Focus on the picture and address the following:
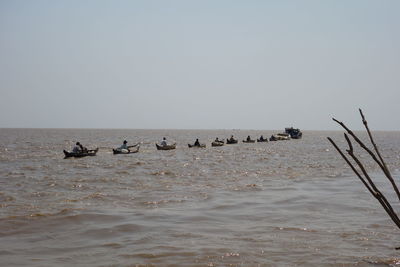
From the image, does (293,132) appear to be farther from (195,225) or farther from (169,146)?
(195,225)

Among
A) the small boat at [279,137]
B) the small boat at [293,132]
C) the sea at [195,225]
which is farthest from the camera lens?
the small boat at [293,132]

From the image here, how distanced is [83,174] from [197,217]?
15.4 m

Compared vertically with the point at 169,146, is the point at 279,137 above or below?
above

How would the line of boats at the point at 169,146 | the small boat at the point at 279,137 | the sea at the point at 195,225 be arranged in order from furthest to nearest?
the small boat at the point at 279,137
the line of boats at the point at 169,146
the sea at the point at 195,225

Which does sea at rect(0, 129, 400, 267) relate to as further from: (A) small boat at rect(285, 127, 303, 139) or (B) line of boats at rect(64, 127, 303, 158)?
(A) small boat at rect(285, 127, 303, 139)

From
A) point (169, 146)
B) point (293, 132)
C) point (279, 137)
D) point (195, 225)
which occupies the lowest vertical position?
point (195, 225)

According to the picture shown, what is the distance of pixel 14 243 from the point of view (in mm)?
9688

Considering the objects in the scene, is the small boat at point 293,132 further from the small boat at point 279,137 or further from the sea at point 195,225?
the sea at point 195,225

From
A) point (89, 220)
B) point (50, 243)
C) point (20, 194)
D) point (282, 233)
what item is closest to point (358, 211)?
point (282, 233)

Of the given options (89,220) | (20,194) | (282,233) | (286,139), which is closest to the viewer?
(282,233)

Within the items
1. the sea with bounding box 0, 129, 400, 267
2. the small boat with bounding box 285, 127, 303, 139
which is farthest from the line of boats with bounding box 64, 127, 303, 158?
the sea with bounding box 0, 129, 400, 267

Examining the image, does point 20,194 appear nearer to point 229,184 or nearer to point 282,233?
point 229,184

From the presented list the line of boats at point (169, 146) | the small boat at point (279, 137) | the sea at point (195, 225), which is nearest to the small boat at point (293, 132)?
the line of boats at point (169, 146)

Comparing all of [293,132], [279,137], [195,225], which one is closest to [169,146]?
[195,225]
